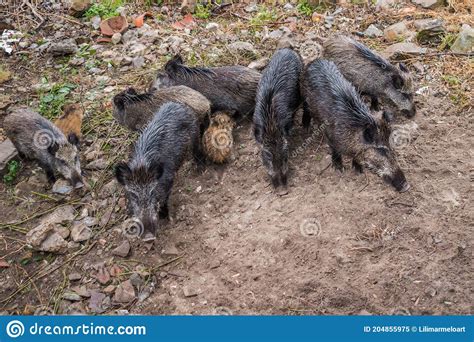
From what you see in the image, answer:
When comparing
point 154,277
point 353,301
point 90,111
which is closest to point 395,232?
point 353,301

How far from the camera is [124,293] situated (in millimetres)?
4914

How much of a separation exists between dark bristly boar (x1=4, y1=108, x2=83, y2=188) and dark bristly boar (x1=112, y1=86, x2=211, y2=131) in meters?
0.69

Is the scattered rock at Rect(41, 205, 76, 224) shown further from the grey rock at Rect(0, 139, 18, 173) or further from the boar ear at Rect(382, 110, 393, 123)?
the boar ear at Rect(382, 110, 393, 123)

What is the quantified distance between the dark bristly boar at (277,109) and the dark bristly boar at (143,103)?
838 millimetres

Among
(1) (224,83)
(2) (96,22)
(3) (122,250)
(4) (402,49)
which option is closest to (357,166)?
Result: (1) (224,83)

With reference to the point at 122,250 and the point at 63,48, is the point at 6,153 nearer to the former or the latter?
the point at 63,48

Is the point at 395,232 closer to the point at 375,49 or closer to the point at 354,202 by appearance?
the point at 354,202

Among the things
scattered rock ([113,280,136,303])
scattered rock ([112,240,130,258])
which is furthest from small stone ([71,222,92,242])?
scattered rock ([113,280,136,303])

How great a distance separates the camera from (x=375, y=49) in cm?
764

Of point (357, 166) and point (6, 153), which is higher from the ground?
point (357, 166)

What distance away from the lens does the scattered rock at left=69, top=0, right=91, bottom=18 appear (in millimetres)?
9039

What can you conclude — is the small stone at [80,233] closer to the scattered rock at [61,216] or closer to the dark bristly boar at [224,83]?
the scattered rock at [61,216]

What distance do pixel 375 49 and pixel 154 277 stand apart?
4.78 m

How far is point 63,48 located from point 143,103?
2453mm
